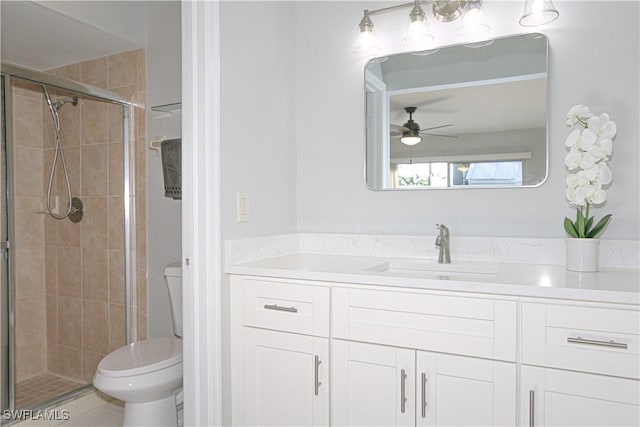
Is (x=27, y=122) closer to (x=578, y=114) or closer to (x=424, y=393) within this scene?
(x=424, y=393)

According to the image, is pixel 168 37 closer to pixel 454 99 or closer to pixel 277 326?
pixel 454 99

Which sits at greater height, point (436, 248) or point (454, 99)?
point (454, 99)

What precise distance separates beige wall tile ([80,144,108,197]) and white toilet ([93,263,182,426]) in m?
1.12

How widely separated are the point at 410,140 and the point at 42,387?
109 inches

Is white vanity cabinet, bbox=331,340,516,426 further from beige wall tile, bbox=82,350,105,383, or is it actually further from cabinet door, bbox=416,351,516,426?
→ beige wall tile, bbox=82,350,105,383

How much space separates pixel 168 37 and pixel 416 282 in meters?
2.04

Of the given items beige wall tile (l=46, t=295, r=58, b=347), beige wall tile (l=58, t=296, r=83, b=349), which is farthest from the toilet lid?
beige wall tile (l=46, t=295, r=58, b=347)

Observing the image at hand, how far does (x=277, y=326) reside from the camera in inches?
63.7

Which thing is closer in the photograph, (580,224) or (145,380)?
(580,224)

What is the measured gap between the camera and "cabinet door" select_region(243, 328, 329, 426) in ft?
5.08

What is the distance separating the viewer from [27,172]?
2990 mm

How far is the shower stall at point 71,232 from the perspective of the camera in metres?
2.65

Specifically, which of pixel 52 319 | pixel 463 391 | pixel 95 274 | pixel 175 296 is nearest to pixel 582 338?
pixel 463 391

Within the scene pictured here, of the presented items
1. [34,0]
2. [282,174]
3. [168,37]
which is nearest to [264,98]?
[282,174]
